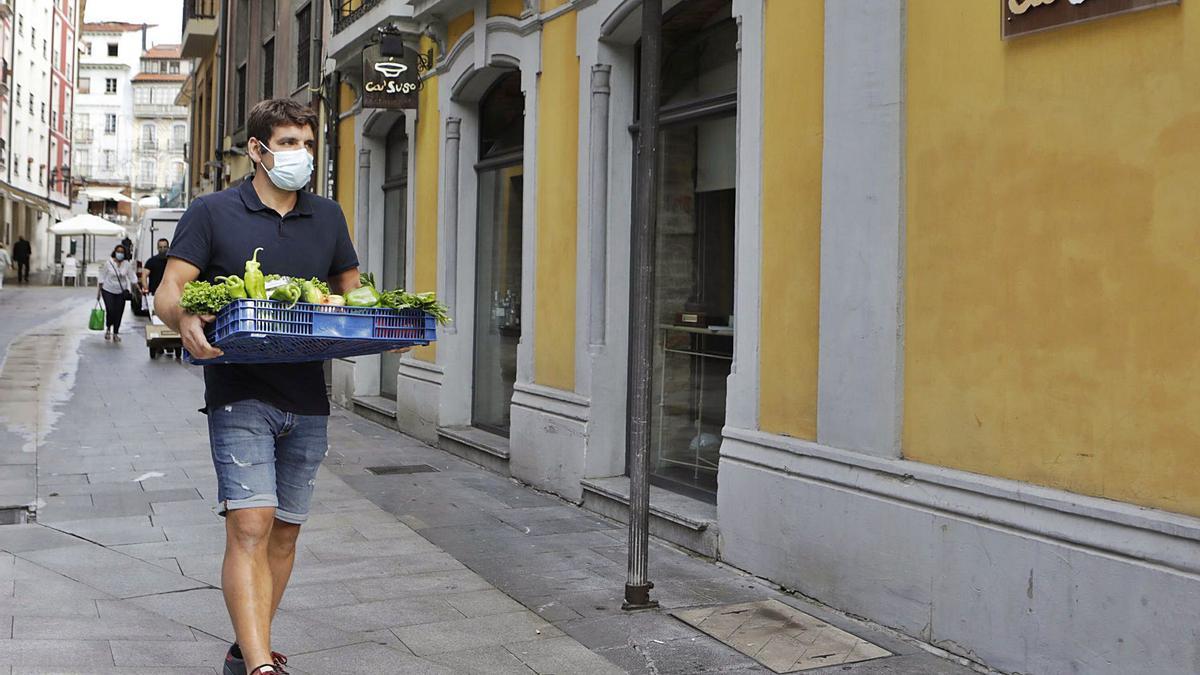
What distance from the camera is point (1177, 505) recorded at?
4215mm

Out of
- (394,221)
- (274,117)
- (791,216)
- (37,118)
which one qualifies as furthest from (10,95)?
(274,117)

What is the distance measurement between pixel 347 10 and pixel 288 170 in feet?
38.7

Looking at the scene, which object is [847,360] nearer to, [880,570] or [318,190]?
[880,570]

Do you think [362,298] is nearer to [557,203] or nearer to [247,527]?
[247,527]

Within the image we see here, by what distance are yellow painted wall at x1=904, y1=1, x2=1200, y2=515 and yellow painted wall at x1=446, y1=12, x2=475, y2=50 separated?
6.36 meters

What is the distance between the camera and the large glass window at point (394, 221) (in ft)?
45.4

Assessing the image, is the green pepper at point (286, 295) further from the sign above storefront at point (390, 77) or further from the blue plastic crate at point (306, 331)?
the sign above storefront at point (390, 77)

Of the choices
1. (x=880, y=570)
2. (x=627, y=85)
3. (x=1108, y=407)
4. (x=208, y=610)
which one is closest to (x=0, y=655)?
(x=208, y=610)

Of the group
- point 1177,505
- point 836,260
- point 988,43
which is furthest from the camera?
point 836,260

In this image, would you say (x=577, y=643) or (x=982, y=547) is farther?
(x=577, y=643)

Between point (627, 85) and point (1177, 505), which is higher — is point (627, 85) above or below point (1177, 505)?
above

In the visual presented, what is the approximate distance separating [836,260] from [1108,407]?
1.70m

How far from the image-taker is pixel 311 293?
392 centimetres

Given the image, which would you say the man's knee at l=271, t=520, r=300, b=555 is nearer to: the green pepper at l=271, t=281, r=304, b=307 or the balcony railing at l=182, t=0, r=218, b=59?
the green pepper at l=271, t=281, r=304, b=307
